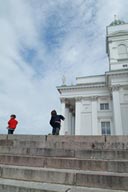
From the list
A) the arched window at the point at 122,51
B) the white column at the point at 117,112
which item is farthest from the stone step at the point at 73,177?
the arched window at the point at 122,51

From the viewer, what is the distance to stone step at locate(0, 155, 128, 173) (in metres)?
4.17

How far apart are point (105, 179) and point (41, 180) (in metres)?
1.49

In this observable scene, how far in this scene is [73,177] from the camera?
12.5 ft

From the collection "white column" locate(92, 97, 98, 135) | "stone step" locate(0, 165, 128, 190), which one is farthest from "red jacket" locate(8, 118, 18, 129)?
"white column" locate(92, 97, 98, 135)

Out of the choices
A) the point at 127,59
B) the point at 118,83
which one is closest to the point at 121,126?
the point at 118,83

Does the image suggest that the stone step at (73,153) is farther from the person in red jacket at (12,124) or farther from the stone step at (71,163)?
the person in red jacket at (12,124)

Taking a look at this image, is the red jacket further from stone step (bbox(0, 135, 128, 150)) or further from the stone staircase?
the stone staircase

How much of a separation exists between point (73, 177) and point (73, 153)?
156 centimetres

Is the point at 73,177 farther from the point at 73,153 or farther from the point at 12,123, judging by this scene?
the point at 12,123

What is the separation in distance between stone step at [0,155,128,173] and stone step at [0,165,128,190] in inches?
10.9

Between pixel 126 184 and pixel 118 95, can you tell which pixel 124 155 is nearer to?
pixel 126 184

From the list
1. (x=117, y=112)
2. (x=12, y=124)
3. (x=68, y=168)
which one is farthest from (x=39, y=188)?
(x=117, y=112)

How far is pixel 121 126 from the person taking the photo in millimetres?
24000

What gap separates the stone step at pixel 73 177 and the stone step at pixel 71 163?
28 cm
